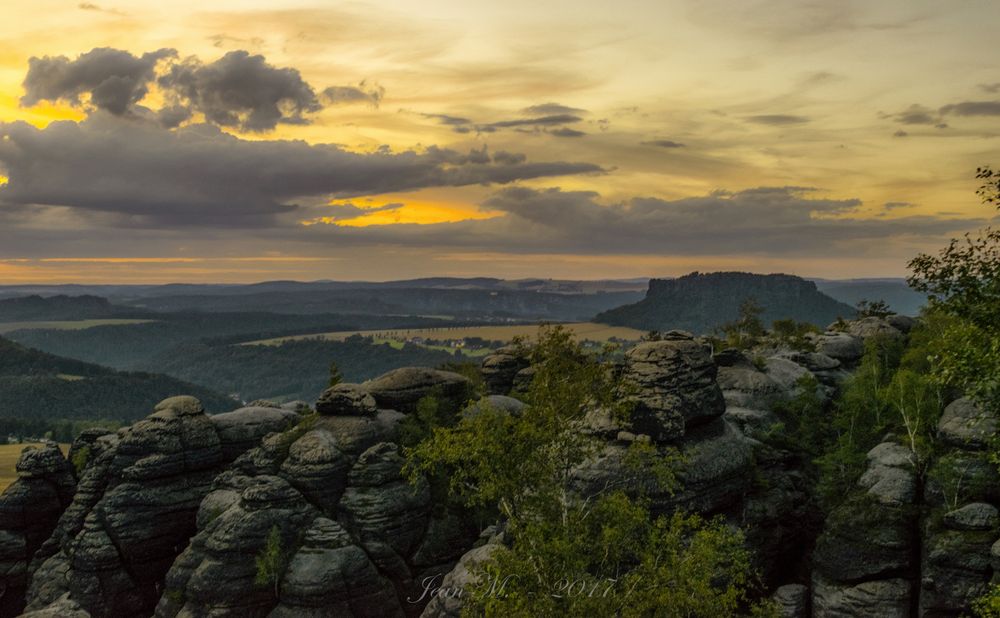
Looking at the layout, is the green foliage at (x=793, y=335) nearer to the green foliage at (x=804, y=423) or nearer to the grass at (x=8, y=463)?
the green foliage at (x=804, y=423)

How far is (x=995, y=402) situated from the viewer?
1104 inches

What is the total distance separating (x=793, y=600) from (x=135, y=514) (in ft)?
185

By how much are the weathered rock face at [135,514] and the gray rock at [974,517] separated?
202 feet

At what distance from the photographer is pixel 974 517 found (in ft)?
138

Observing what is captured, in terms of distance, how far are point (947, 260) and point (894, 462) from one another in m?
25.2

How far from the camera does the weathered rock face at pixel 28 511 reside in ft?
220

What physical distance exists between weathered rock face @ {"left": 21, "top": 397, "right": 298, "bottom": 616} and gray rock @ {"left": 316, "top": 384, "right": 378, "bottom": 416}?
10.5m

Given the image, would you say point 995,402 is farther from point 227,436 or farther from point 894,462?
point 227,436

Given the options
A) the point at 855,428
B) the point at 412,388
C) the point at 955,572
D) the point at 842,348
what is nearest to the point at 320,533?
the point at 412,388

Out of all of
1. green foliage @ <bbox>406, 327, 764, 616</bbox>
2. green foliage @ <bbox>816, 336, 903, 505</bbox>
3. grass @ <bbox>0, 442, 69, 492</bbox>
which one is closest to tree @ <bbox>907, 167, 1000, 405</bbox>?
green foliage @ <bbox>406, 327, 764, 616</bbox>

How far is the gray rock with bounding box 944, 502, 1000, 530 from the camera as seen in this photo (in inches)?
1639

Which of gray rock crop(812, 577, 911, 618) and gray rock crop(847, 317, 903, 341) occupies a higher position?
gray rock crop(847, 317, 903, 341)

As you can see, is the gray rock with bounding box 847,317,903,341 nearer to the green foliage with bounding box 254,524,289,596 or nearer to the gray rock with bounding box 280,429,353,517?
the gray rock with bounding box 280,429,353,517

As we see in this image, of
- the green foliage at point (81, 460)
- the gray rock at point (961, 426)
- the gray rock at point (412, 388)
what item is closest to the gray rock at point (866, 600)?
the gray rock at point (961, 426)
